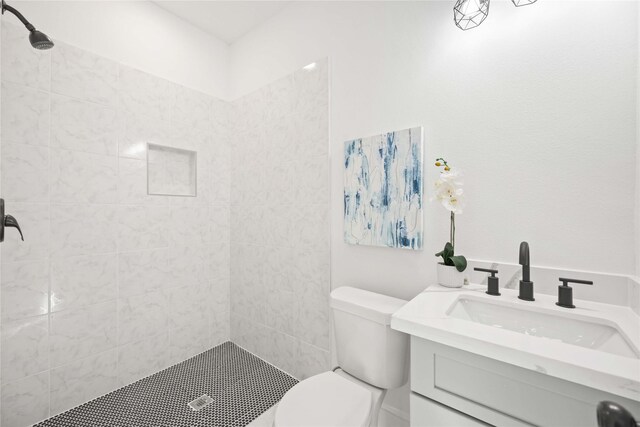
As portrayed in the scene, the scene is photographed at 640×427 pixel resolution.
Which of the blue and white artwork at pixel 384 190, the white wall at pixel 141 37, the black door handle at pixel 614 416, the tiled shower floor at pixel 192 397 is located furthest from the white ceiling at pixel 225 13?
the tiled shower floor at pixel 192 397

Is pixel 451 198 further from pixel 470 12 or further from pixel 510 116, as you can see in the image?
pixel 470 12

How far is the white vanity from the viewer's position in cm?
62

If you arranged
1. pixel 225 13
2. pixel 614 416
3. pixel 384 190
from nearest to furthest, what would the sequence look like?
pixel 614 416 → pixel 384 190 → pixel 225 13

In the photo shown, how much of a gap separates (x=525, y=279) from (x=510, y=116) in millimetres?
666

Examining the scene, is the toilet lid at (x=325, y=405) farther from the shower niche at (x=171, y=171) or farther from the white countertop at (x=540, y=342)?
the shower niche at (x=171, y=171)

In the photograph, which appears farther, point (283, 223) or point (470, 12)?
point (283, 223)

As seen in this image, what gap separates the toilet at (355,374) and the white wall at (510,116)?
11.7 inches

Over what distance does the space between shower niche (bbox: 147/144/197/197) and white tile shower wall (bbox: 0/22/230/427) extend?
0.07 metres

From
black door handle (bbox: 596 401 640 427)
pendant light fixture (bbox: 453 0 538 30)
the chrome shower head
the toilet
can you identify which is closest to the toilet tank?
the toilet

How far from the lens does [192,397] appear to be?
184cm

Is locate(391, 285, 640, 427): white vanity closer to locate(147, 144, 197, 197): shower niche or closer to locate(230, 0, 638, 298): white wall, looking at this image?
locate(230, 0, 638, 298): white wall

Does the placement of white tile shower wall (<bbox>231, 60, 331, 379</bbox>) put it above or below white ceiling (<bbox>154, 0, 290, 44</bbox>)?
below

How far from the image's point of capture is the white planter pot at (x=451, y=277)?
122cm

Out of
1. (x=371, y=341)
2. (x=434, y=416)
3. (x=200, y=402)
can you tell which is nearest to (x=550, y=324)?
(x=434, y=416)
